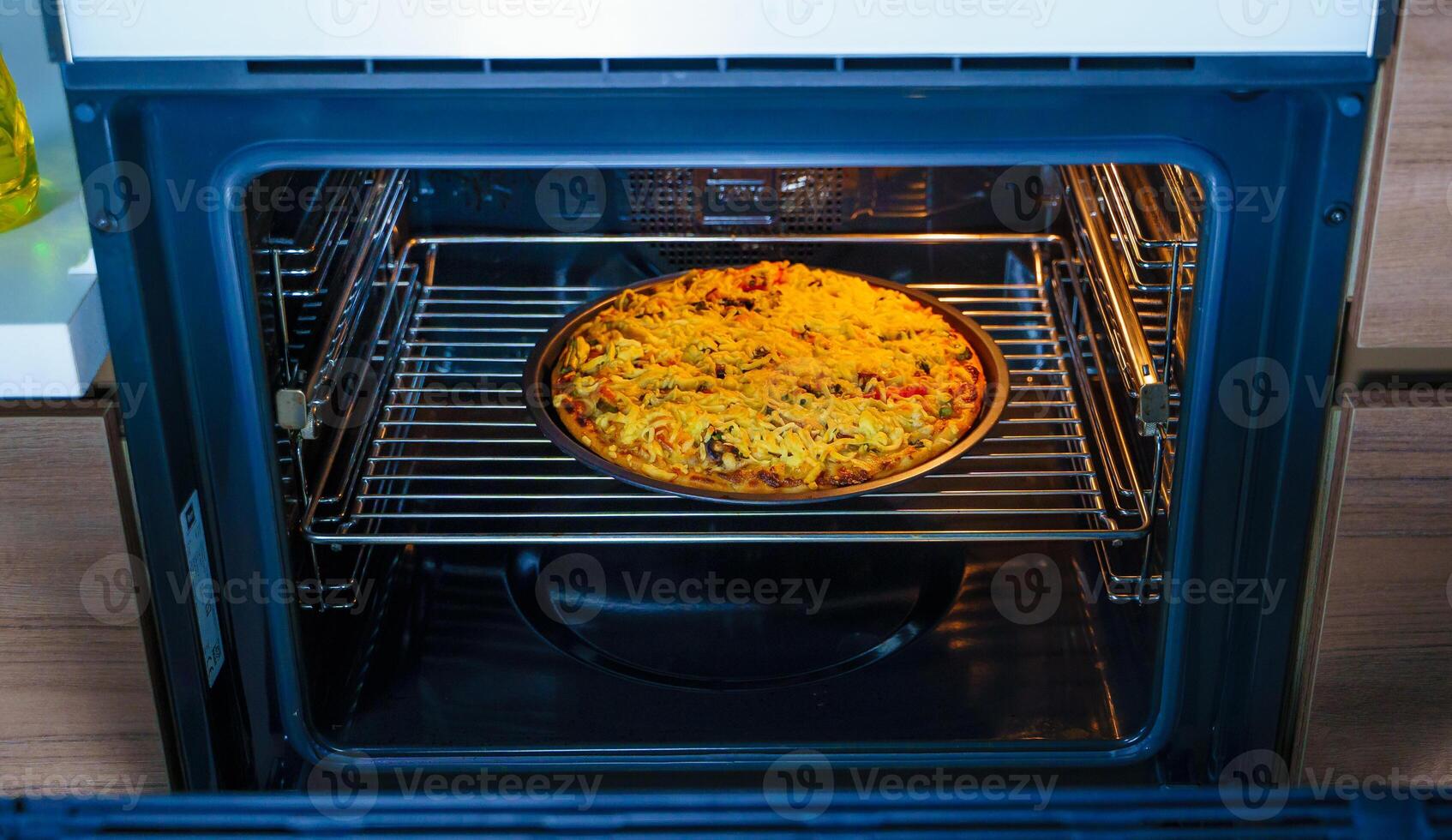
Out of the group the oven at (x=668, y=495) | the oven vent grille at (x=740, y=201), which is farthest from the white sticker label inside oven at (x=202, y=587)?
the oven vent grille at (x=740, y=201)

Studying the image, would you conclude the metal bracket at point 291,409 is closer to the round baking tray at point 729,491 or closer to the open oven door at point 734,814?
the round baking tray at point 729,491

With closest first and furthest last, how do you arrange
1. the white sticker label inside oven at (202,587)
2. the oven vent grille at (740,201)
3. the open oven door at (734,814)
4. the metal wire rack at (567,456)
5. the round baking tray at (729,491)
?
the open oven door at (734,814) → the white sticker label inside oven at (202,587) → the round baking tray at (729,491) → the metal wire rack at (567,456) → the oven vent grille at (740,201)

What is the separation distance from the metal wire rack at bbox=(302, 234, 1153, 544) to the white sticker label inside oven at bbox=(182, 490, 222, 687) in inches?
6.7

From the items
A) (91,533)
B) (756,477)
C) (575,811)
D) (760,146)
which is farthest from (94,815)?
(756,477)

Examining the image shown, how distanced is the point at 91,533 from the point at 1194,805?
903 millimetres

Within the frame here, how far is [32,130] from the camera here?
150cm

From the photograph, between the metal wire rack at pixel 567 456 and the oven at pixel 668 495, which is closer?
the oven at pixel 668 495

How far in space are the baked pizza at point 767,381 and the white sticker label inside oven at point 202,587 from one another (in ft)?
1.36

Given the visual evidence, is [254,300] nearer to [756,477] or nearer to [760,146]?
[760,146]

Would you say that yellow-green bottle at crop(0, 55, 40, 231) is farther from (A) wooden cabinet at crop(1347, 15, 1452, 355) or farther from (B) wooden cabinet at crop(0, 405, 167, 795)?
(A) wooden cabinet at crop(1347, 15, 1452, 355)

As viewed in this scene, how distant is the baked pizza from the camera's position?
1457 millimetres

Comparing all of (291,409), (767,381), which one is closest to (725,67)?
(291,409)

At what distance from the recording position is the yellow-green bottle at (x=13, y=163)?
127cm

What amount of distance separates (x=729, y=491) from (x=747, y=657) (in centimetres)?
24
